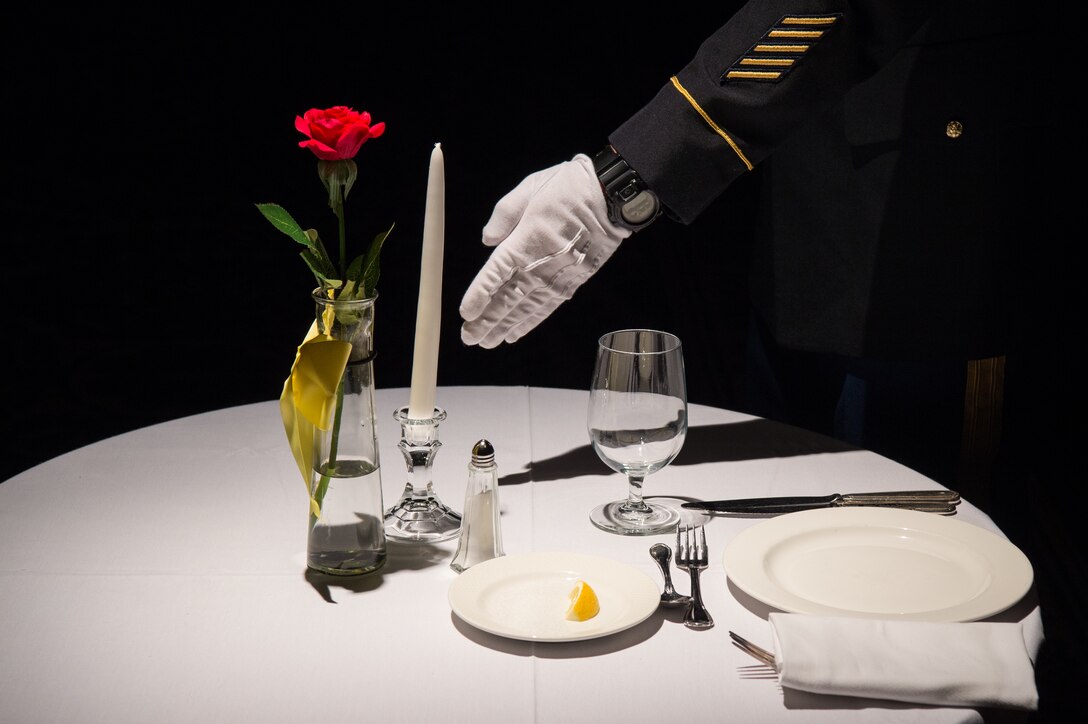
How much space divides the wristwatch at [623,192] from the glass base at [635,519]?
330mm

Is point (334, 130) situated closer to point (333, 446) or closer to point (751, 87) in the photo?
point (333, 446)

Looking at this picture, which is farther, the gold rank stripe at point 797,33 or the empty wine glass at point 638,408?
the gold rank stripe at point 797,33

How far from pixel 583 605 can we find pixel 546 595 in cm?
5

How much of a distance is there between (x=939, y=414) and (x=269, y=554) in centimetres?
95

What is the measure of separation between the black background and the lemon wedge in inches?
80.5

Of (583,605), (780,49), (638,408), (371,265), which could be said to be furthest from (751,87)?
(583,605)

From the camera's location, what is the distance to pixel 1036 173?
5.01 feet

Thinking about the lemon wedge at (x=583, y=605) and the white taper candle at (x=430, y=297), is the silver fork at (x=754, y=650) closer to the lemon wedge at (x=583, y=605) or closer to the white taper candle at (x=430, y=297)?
the lemon wedge at (x=583, y=605)

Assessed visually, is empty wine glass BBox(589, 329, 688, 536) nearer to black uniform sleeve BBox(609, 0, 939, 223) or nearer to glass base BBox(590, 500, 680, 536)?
glass base BBox(590, 500, 680, 536)

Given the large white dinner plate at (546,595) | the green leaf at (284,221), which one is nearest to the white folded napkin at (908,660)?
the large white dinner plate at (546,595)

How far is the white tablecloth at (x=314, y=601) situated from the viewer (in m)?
0.83

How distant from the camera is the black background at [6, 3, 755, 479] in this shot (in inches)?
110

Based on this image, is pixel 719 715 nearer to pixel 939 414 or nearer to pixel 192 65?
pixel 939 414

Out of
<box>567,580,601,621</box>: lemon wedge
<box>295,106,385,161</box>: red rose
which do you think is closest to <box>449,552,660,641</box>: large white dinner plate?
<box>567,580,601,621</box>: lemon wedge
